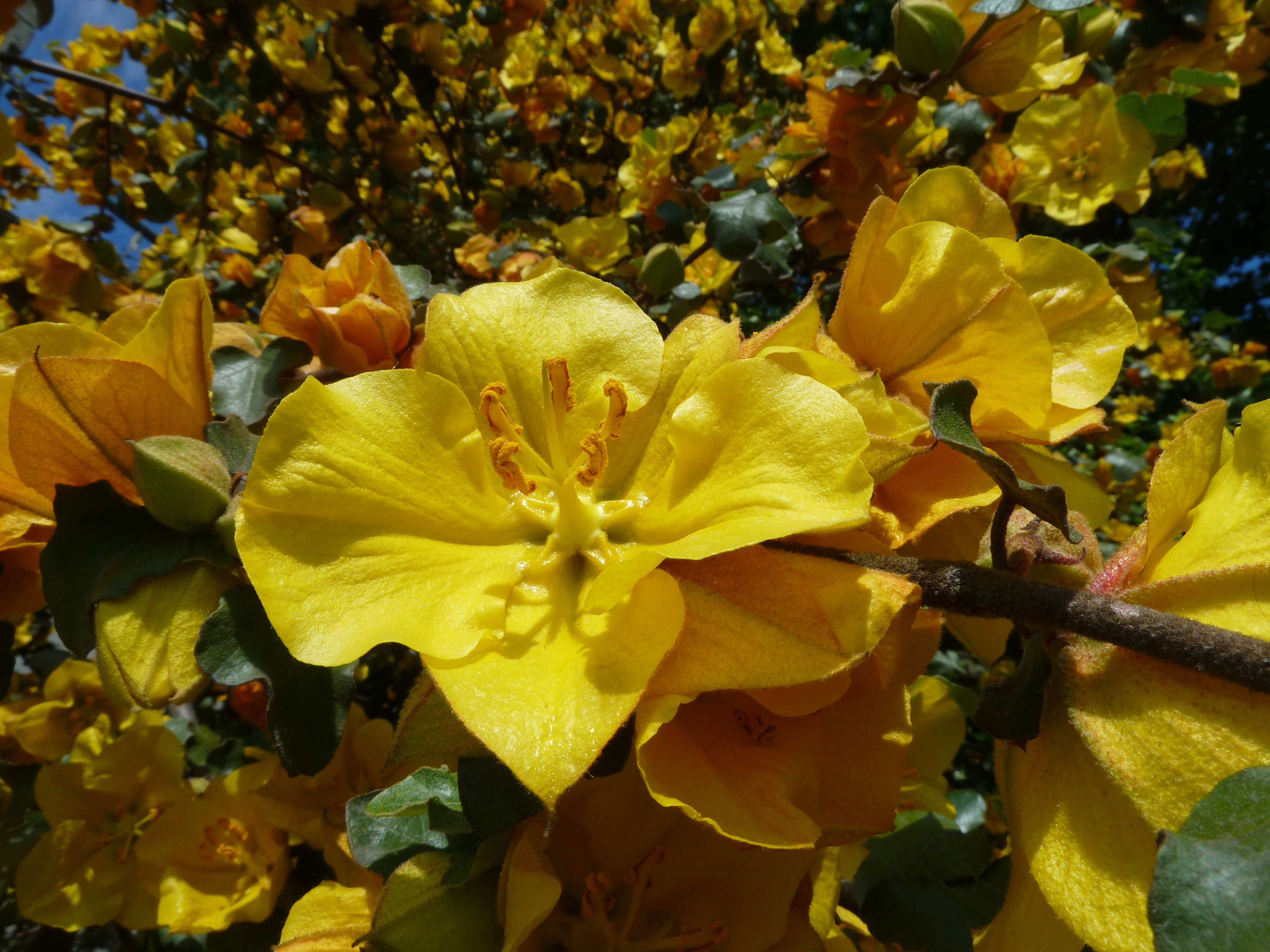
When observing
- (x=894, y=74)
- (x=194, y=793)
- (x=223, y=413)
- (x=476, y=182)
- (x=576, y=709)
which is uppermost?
(x=894, y=74)

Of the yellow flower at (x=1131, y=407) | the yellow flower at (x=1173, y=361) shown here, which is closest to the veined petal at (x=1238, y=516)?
the yellow flower at (x=1131, y=407)

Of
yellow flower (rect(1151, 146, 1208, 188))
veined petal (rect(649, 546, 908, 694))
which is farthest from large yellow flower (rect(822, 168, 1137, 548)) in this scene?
yellow flower (rect(1151, 146, 1208, 188))

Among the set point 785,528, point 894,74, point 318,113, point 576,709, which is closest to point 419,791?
point 576,709

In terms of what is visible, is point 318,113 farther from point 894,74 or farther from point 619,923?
point 619,923

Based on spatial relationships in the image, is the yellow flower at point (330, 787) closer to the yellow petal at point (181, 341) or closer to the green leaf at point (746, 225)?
the yellow petal at point (181, 341)

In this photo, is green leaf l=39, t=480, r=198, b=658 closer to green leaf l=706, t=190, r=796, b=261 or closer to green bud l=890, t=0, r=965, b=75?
green leaf l=706, t=190, r=796, b=261

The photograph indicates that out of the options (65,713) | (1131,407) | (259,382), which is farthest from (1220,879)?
(1131,407)
